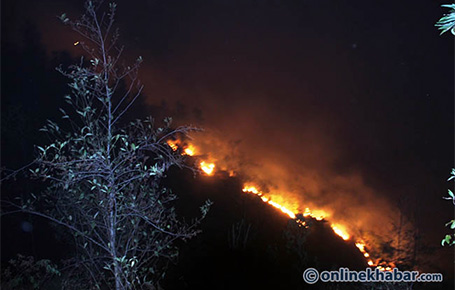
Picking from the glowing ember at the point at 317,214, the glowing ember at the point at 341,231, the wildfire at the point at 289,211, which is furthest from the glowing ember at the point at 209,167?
the glowing ember at the point at 341,231

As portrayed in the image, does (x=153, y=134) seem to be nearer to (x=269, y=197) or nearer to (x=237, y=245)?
(x=237, y=245)

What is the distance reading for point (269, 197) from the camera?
18.9m

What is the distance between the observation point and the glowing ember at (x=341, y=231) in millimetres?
18112

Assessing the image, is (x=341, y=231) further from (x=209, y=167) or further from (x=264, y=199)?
(x=209, y=167)

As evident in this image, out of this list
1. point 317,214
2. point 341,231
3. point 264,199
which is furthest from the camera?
point 317,214

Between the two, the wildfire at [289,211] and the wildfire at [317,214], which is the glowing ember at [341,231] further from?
the wildfire at [317,214]

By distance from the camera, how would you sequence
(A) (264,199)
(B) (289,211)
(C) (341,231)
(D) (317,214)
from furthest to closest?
(D) (317,214)
(A) (264,199)
(C) (341,231)
(B) (289,211)

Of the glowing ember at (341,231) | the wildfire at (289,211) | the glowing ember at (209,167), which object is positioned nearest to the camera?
the wildfire at (289,211)

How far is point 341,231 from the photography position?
18.4m

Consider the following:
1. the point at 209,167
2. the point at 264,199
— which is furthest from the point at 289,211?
the point at 209,167

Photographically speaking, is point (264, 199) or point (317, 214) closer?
point (264, 199)

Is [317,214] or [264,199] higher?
[264,199]

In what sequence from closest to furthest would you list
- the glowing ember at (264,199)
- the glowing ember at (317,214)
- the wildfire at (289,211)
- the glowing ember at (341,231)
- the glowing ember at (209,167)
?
the wildfire at (289,211)
the glowing ember at (341,231)
the glowing ember at (264,199)
the glowing ember at (317,214)
the glowing ember at (209,167)

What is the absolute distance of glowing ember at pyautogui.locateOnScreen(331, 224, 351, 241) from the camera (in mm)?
18112
